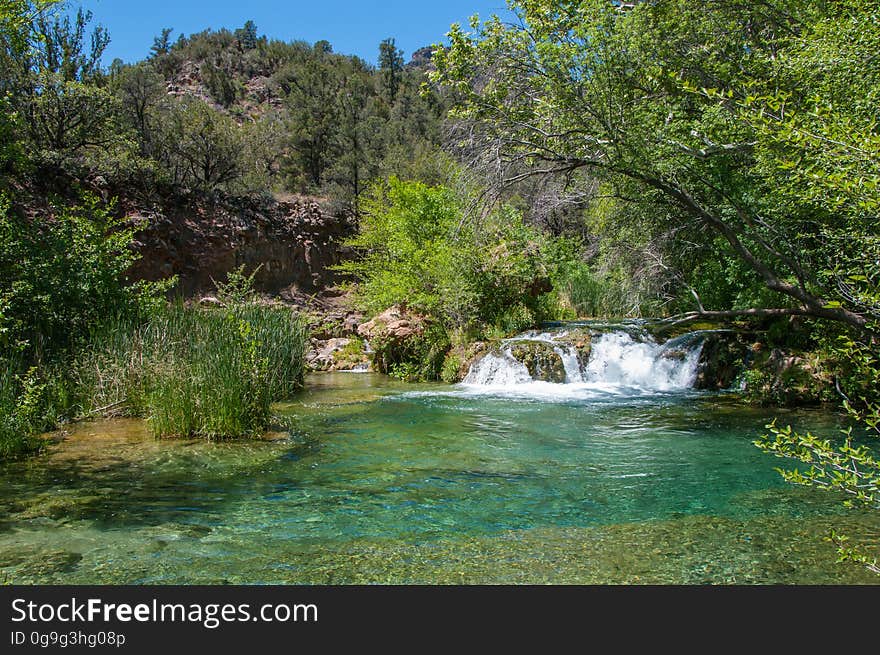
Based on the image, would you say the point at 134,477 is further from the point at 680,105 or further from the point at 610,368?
the point at 610,368

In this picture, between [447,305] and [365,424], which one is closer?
[365,424]

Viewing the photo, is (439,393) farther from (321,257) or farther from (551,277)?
(321,257)

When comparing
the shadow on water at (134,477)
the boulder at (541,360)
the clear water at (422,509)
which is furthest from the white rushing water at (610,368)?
the shadow on water at (134,477)

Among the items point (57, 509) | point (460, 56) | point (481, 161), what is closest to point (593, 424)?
point (481, 161)

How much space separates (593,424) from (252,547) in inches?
241

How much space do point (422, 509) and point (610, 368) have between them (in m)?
9.43

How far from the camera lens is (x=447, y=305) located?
15602mm

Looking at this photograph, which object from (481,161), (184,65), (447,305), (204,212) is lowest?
(447,305)

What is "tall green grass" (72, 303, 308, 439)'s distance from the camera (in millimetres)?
7293

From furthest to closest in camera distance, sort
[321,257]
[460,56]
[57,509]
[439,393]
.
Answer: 1. [321,257]
2. [439,393]
3. [460,56]
4. [57,509]

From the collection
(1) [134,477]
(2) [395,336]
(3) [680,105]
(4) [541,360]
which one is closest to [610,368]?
(4) [541,360]

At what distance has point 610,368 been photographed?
1359 cm

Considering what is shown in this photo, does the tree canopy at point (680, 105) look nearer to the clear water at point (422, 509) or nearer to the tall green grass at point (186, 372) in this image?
the clear water at point (422, 509)

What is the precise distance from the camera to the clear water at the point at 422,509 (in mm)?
3814
